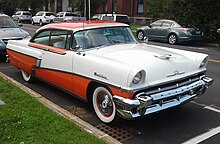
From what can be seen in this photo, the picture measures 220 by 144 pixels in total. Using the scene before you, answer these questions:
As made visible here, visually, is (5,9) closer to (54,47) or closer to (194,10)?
(194,10)

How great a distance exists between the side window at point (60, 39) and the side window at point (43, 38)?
0.20 m

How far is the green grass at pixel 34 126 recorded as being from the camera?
3.93m

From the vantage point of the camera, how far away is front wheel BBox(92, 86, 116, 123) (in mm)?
4546

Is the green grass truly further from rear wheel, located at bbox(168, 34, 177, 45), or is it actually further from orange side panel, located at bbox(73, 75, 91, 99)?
rear wheel, located at bbox(168, 34, 177, 45)

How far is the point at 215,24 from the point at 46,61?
1363 centimetres

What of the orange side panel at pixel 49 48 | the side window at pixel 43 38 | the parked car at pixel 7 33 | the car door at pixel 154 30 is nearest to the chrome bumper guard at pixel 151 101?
the orange side panel at pixel 49 48

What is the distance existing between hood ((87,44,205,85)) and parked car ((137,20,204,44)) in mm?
11596

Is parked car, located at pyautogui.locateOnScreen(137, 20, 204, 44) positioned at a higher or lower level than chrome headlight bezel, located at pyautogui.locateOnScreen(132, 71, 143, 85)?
higher

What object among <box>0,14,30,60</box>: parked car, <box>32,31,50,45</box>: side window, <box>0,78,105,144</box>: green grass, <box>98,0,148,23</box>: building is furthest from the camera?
<box>98,0,148,23</box>: building

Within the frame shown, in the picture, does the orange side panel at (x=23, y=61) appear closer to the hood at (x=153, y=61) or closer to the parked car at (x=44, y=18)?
the hood at (x=153, y=61)

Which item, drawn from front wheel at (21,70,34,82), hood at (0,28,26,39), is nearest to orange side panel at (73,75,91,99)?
front wheel at (21,70,34,82)

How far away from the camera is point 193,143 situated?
411 cm

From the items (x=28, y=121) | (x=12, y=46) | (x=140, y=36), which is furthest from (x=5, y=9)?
(x=28, y=121)

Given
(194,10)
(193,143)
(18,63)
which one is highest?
(194,10)
